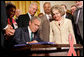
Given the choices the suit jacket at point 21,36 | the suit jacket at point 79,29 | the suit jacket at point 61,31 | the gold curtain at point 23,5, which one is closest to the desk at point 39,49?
the suit jacket at point 21,36

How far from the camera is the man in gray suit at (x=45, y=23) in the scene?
3.73 meters

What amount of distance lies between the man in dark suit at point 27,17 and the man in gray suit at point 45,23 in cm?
22

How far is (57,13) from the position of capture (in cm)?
349

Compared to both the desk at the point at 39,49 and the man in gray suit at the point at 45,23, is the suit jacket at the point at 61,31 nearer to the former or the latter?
the man in gray suit at the point at 45,23

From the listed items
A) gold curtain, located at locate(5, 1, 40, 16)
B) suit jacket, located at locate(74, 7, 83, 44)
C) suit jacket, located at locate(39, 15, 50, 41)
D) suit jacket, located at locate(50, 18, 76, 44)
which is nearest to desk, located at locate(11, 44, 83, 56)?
suit jacket, located at locate(50, 18, 76, 44)

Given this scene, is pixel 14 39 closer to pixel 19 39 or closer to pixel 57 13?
pixel 19 39

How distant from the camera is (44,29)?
3801mm

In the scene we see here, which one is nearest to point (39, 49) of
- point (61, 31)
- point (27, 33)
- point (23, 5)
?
point (27, 33)

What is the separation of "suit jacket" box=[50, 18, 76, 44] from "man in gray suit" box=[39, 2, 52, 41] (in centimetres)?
16

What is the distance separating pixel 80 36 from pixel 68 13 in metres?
0.52

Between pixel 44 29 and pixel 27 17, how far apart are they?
381 millimetres

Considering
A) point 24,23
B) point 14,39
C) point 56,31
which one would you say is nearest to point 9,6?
point 24,23

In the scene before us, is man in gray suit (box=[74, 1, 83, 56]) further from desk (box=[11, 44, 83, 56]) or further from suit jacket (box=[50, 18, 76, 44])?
desk (box=[11, 44, 83, 56])

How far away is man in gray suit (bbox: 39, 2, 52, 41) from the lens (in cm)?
373
